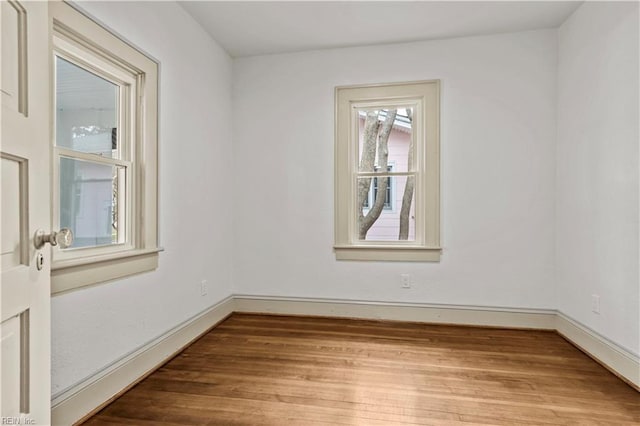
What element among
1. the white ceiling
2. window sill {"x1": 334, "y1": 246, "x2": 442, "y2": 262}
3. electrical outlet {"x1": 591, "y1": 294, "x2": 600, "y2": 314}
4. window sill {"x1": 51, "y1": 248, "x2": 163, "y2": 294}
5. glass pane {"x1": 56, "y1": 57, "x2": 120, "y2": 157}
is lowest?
electrical outlet {"x1": 591, "y1": 294, "x2": 600, "y2": 314}

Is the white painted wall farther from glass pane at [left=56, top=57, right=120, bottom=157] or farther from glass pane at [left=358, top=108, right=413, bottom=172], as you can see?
glass pane at [left=56, top=57, right=120, bottom=157]

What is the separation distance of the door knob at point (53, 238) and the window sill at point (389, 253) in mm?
2576

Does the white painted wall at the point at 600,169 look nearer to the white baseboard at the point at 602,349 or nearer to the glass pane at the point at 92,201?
the white baseboard at the point at 602,349

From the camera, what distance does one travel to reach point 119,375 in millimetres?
2061

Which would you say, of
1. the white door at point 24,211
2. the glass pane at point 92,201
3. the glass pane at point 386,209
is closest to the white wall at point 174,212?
the glass pane at point 92,201

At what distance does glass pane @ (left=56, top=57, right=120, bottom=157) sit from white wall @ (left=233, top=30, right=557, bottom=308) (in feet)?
5.02

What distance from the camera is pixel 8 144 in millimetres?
965

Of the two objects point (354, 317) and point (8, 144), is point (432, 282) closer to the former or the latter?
point (354, 317)

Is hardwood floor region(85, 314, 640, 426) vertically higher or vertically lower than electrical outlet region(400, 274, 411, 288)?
lower

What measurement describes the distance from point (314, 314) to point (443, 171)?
185 centimetres

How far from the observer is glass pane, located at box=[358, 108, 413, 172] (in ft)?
11.4

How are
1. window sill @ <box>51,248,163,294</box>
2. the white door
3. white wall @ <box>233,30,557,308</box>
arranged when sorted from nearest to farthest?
the white door → window sill @ <box>51,248,163,294</box> → white wall @ <box>233,30,557,308</box>

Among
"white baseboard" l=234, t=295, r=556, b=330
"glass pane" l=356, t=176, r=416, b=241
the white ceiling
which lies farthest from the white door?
"glass pane" l=356, t=176, r=416, b=241

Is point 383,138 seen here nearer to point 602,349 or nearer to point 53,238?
point 602,349
